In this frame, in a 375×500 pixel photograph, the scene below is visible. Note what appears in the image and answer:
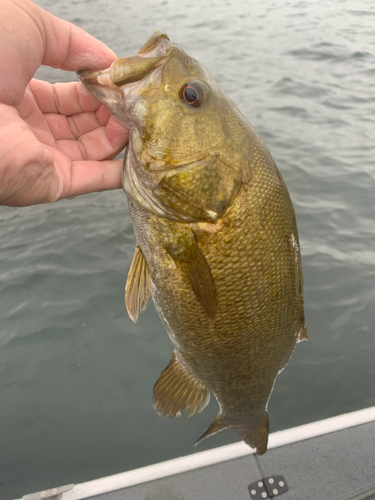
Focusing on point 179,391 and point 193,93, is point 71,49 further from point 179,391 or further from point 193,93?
point 179,391

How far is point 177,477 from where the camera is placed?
2600mm

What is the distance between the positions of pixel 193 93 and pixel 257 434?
190 cm

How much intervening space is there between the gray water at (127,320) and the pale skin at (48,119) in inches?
91.9

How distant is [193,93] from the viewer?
1.71 metres

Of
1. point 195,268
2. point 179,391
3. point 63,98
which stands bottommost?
point 179,391

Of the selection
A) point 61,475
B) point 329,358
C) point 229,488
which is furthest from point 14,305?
point 329,358

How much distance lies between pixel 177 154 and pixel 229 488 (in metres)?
2.15

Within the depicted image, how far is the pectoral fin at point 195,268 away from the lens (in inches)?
69.4

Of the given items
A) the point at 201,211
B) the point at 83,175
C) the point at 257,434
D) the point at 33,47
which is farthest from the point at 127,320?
the point at 33,47

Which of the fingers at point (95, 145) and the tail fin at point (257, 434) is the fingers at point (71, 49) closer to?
the fingers at point (95, 145)

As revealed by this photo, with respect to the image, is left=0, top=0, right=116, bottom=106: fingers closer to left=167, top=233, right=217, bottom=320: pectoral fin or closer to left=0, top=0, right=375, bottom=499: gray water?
left=167, top=233, right=217, bottom=320: pectoral fin

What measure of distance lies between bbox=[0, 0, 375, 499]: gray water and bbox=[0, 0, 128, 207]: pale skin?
2335 millimetres

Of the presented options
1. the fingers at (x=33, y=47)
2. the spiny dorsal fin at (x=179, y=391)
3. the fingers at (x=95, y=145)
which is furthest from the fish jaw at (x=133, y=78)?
the spiny dorsal fin at (x=179, y=391)

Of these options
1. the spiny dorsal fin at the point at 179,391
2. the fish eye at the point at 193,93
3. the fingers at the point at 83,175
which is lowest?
the spiny dorsal fin at the point at 179,391
